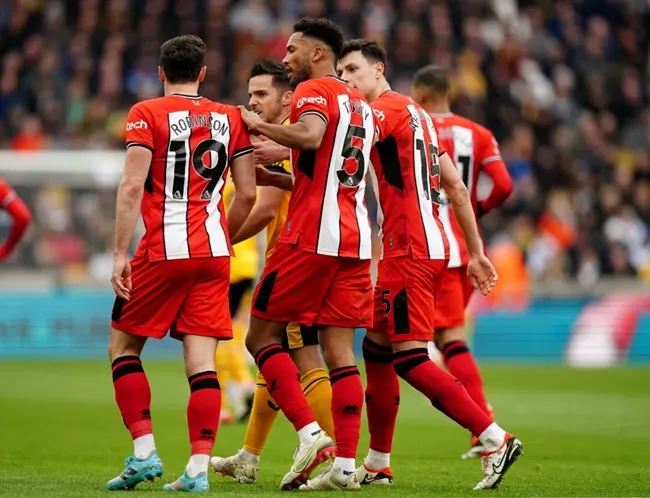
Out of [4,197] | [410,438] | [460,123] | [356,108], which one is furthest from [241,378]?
[356,108]

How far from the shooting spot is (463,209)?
7.86 metres

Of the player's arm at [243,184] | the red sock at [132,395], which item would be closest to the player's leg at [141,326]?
the red sock at [132,395]

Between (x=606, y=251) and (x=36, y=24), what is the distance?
1208 cm

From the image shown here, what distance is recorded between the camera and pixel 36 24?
26.6 m

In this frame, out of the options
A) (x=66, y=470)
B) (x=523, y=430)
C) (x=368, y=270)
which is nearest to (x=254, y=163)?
(x=368, y=270)

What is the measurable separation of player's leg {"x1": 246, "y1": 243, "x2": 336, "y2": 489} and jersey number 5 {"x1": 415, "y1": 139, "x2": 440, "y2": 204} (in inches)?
31.6

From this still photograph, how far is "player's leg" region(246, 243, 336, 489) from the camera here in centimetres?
732

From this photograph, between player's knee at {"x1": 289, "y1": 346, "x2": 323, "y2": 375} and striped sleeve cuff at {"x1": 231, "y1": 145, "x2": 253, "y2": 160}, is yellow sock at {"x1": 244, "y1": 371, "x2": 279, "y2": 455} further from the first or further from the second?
striped sleeve cuff at {"x1": 231, "y1": 145, "x2": 253, "y2": 160}

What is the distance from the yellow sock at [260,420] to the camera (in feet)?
26.3

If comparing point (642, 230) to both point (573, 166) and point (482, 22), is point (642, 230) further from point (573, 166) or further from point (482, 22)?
Answer: point (482, 22)

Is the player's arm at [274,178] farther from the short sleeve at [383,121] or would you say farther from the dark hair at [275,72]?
the dark hair at [275,72]

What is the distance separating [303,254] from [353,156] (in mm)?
613

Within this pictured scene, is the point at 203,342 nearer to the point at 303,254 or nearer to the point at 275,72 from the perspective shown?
the point at 303,254

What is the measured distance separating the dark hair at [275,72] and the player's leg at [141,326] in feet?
5.80
